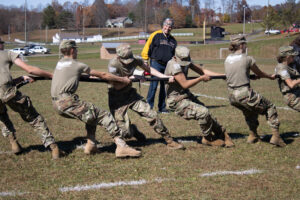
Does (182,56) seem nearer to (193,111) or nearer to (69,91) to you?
(193,111)

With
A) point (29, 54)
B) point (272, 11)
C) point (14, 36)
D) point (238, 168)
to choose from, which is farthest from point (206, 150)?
point (14, 36)

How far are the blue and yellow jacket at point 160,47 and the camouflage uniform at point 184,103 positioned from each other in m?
3.15

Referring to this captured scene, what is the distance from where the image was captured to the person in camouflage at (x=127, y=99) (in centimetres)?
689

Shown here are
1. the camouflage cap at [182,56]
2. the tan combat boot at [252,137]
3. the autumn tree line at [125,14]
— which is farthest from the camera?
the autumn tree line at [125,14]

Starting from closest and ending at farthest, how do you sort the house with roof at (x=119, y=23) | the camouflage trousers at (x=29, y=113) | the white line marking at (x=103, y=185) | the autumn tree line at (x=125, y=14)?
the white line marking at (x=103, y=185) < the camouflage trousers at (x=29, y=113) < the autumn tree line at (x=125, y=14) < the house with roof at (x=119, y=23)

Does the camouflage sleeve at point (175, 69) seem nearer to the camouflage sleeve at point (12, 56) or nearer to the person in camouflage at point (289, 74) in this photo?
the person in camouflage at point (289, 74)

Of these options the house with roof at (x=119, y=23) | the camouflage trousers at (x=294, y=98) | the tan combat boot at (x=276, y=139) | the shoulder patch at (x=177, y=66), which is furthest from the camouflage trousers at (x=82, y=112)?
the house with roof at (x=119, y=23)

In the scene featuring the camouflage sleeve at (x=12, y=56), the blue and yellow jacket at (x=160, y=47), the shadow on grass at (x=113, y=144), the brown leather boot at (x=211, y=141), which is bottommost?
the shadow on grass at (x=113, y=144)

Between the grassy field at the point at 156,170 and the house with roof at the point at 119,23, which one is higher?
the house with roof at the point at 119,23

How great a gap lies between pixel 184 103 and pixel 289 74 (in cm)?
216

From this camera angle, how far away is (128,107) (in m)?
7.16

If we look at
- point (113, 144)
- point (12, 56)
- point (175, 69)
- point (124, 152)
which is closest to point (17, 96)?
point (12, 56)

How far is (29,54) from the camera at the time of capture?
67.0 meters

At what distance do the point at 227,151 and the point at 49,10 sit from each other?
128 metres
